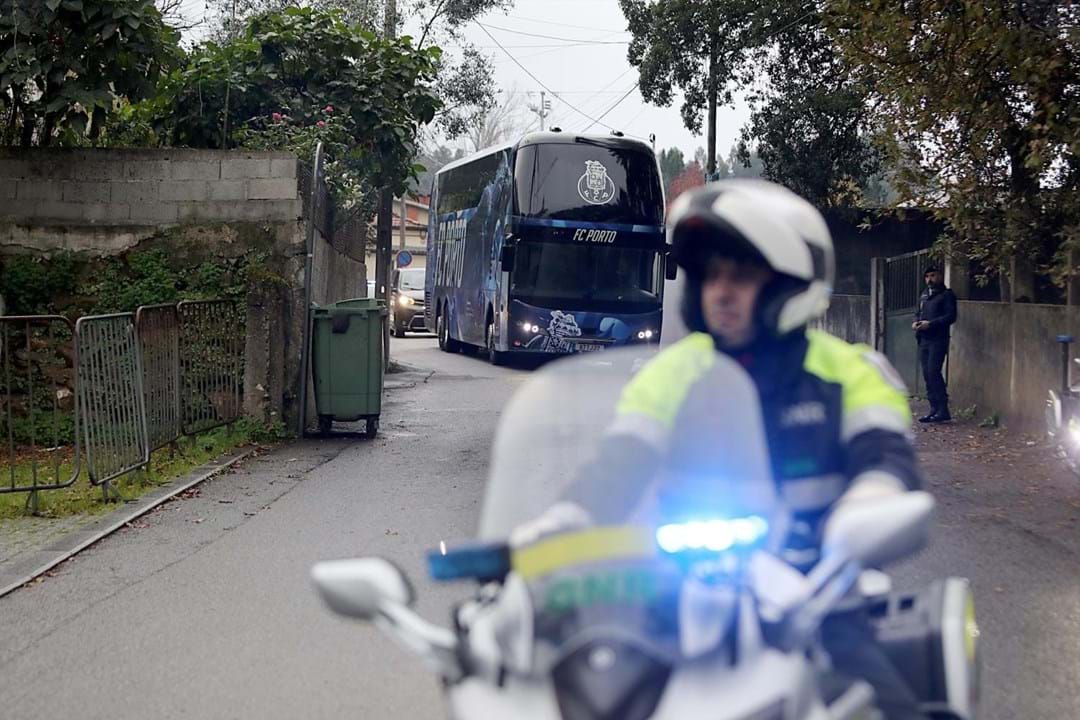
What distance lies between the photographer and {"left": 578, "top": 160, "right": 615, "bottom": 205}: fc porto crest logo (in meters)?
22.2

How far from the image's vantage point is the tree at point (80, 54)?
40.6 feet

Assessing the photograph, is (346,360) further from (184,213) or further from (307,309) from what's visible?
(184,213)

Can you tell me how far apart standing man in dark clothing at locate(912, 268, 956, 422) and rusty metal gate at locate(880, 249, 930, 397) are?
95.4 inches

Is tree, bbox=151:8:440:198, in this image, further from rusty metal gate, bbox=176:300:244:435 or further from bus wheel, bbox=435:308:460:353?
bus wheel, bbox=435:308:460:353

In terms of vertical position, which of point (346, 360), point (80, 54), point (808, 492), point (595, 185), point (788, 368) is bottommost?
point (346, 360)

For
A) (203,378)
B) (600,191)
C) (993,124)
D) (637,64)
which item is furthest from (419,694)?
(637,64)

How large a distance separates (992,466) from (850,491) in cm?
992

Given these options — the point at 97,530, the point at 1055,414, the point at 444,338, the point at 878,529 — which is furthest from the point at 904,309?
the point at 878,529

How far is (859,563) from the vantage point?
2.32m

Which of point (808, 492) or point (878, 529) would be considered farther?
point (808, 492)

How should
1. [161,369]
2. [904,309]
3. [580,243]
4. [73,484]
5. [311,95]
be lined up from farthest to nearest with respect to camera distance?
[580,243] → [904,309] → [311,95] → [161,369] → [73,484]

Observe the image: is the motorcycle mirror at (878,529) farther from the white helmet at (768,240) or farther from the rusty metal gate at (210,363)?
the rusty metal gate at (210,363)

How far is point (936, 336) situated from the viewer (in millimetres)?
15898

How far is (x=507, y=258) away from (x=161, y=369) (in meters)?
11.7
